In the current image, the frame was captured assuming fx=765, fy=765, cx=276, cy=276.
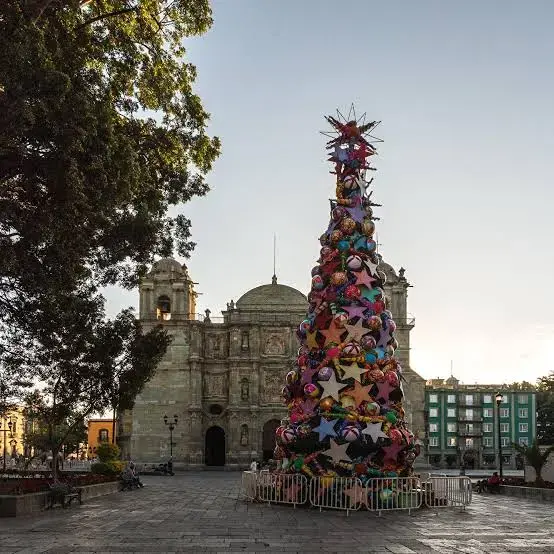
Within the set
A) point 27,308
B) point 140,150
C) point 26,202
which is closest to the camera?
point 26,202

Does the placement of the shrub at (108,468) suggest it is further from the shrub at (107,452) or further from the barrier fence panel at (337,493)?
the barrier fence panel at (337,493)

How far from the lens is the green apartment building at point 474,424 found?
7444 cm

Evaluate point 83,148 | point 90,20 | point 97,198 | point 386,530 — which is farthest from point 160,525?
point 90,20

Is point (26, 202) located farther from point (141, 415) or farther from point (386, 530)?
point (141, 415)

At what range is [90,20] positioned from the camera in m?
14.6

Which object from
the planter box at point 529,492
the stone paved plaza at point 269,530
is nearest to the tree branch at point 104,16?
the stone paved plaza at point 269,530

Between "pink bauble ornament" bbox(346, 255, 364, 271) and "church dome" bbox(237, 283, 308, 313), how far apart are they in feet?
137

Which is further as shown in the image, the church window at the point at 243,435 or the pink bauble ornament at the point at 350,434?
the church window at the point at 243,435

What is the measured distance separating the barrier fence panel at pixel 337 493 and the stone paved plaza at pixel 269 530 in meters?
0.30

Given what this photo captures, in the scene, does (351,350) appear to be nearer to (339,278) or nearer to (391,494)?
(339,278)

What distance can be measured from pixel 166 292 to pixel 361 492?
43.9 meters

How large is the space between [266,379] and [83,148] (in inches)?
1927

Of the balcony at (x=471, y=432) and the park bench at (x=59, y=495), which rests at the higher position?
the park bench at (x=59, y=495)

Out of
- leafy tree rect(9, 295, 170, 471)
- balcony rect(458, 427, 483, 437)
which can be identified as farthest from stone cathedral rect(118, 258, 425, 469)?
leafy tree rect(9, 295, 170, 471)
